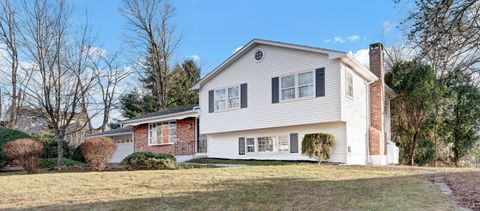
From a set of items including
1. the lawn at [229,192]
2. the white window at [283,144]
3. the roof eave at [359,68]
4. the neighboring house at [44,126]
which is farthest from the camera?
the neighboring house at [44,126]

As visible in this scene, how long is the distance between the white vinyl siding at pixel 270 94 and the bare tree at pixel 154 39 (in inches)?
590

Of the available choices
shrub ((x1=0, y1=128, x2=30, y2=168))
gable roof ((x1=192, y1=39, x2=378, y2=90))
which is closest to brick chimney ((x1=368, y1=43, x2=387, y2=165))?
gable roof ((x1=192, y1=39, x2=378, y2=90))

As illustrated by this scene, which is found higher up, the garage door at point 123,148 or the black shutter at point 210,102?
the black shutter at point 210,102

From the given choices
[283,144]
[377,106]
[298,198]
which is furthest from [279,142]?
[298,198]

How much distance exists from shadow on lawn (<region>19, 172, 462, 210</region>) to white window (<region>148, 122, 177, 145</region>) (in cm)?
1553

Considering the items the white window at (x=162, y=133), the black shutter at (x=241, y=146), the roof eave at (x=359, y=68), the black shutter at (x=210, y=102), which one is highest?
the roof eave at (x=359, y=68)

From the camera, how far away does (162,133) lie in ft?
87.2

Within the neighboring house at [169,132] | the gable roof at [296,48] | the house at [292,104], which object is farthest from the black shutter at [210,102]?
the neighboring house at [169,132]

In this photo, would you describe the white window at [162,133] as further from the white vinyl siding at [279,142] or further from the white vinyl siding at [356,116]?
the white vinyl siding at [356,116]

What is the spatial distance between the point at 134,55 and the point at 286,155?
71.3 feet

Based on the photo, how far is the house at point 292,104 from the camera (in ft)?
61.8

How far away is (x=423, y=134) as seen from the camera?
78.5 feet

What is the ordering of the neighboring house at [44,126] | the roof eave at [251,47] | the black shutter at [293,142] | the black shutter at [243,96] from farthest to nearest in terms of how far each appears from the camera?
Result: the neighboring house at [44,126]
the black shutter at [243,96]
the black shutter at [293,142]
the roof eave at [251,47]

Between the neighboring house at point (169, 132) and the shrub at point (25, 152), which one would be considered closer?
the shrub at point (25, 152)
